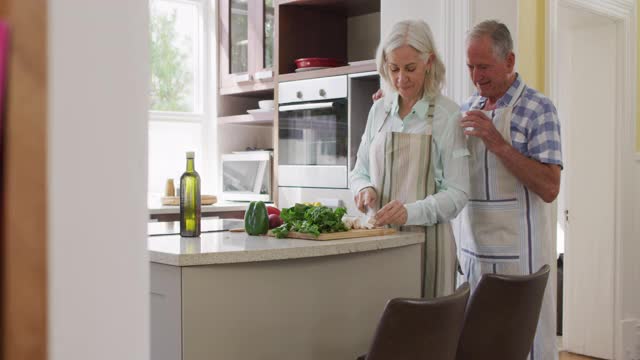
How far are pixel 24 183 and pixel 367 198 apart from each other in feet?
6.11

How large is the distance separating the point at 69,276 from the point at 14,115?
7.6 inches

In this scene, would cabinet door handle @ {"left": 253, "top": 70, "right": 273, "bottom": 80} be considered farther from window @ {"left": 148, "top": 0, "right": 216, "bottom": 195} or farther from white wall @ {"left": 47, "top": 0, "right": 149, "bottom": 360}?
white wall @ {"left": 47, "top": 0, "right": 149, "bottom": 360}

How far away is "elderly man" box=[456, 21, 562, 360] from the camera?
2.49 meters

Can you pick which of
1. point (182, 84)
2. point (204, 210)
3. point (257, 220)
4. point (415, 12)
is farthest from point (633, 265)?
point (182, 84)

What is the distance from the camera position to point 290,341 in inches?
80.0

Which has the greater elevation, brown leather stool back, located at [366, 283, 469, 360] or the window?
the window

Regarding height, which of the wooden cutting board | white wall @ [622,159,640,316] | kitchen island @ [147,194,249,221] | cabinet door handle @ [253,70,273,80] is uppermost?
cabinet door handle @ [253,70,273,80]

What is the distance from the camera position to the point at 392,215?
7.39 feet

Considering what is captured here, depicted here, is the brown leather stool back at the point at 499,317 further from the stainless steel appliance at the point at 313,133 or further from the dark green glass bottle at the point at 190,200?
the stainless steel appliance at the point at 313,133

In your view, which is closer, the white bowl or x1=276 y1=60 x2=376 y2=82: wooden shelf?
x1=276 y1=60 x2=376 y2=82: wooden shelf

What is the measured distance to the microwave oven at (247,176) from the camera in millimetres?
4855

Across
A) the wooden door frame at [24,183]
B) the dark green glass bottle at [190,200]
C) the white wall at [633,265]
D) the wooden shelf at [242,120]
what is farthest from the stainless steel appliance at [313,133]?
the wooden door frame at [24,183]

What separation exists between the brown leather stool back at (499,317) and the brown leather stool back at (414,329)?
29 centimetres

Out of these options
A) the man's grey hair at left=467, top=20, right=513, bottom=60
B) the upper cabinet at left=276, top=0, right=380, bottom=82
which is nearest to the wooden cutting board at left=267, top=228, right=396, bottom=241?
the man's grey hair at left=467, top=20, right=513, bottom=60
